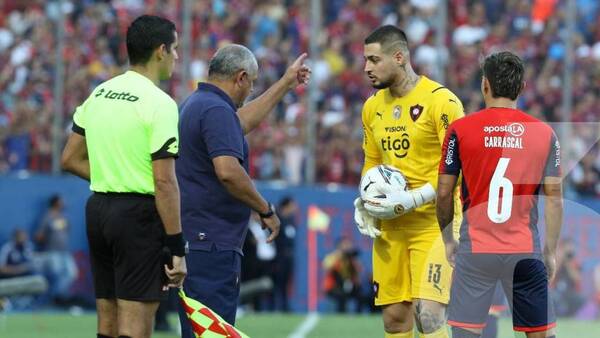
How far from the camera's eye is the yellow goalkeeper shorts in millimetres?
8664

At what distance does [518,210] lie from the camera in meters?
7.50

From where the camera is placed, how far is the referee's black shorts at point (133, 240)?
746cm

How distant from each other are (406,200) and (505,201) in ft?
4.09

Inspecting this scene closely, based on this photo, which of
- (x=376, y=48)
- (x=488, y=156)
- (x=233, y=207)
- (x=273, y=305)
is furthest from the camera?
(x=273, y=305)

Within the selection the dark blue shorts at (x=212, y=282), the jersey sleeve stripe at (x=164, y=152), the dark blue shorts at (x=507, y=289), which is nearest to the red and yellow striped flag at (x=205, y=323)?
the dark blue shorts at (x=212, y=282)

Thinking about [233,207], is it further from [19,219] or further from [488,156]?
[19,219]

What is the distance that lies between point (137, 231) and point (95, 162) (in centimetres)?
48

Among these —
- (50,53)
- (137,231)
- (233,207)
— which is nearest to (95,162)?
(137,231)

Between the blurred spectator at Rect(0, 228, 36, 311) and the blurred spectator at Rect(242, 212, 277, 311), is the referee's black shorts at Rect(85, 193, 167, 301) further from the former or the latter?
the blurred spectator at Rect(242, 212, 277, 311)

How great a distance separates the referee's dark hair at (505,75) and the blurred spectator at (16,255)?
1362 centimetres

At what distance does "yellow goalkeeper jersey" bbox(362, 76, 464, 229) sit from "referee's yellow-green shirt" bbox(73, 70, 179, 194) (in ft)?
6.50

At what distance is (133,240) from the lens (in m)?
7.46

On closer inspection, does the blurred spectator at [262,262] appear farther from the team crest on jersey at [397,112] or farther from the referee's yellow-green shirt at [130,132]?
the referee's yellow-green shirt at [130,132]

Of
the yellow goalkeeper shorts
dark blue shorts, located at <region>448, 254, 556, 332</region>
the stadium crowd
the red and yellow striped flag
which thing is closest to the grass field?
the stadium crowd
